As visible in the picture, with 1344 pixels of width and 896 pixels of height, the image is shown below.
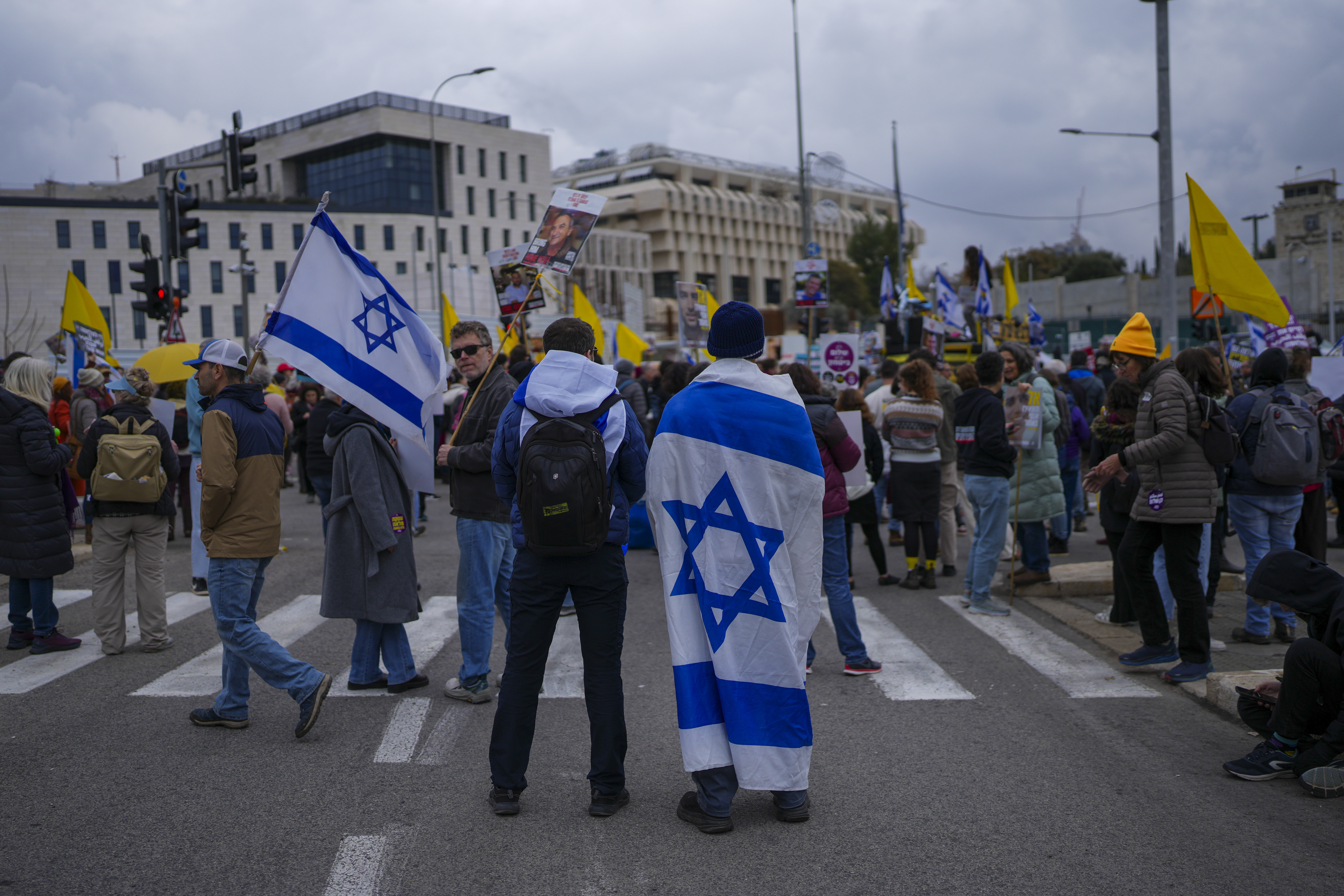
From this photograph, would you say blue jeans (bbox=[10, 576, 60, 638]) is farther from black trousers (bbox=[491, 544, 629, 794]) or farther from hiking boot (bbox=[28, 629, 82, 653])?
black trousers (bbox=[491, 544, 629, 794])

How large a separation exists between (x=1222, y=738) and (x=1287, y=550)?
1.24 meters

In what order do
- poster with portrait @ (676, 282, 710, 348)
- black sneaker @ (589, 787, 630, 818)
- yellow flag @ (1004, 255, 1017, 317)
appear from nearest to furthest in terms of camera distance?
black sneaker @ (589, 787, 630, 818) < poster with portrait @ (676, 282, 710, 348) < yellow flag @ (1004, 255, 1017, 317)

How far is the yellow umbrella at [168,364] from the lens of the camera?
9.26 metres

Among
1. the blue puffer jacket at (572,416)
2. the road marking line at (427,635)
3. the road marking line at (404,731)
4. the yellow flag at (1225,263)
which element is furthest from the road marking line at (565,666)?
the yellow flag at (1225,263)

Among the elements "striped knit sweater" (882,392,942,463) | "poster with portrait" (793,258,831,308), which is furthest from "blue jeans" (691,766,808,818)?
"poster with portrait" (793,258,831,308)

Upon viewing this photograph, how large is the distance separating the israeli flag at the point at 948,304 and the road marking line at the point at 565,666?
14.6 meters

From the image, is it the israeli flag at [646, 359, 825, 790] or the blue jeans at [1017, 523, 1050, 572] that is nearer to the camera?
the israeli flag at [646, 359, 825, 790]

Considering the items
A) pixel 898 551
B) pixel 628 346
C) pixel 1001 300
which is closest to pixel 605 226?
pixel 1001 300

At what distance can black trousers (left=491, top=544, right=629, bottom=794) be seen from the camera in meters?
4.34

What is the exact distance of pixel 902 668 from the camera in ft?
22.7

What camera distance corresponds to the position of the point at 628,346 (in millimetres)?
19844

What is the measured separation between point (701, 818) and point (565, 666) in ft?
9.41

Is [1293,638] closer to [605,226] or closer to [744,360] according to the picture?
[744,360]

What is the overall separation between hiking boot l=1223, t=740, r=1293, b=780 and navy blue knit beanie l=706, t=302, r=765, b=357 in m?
2.83
